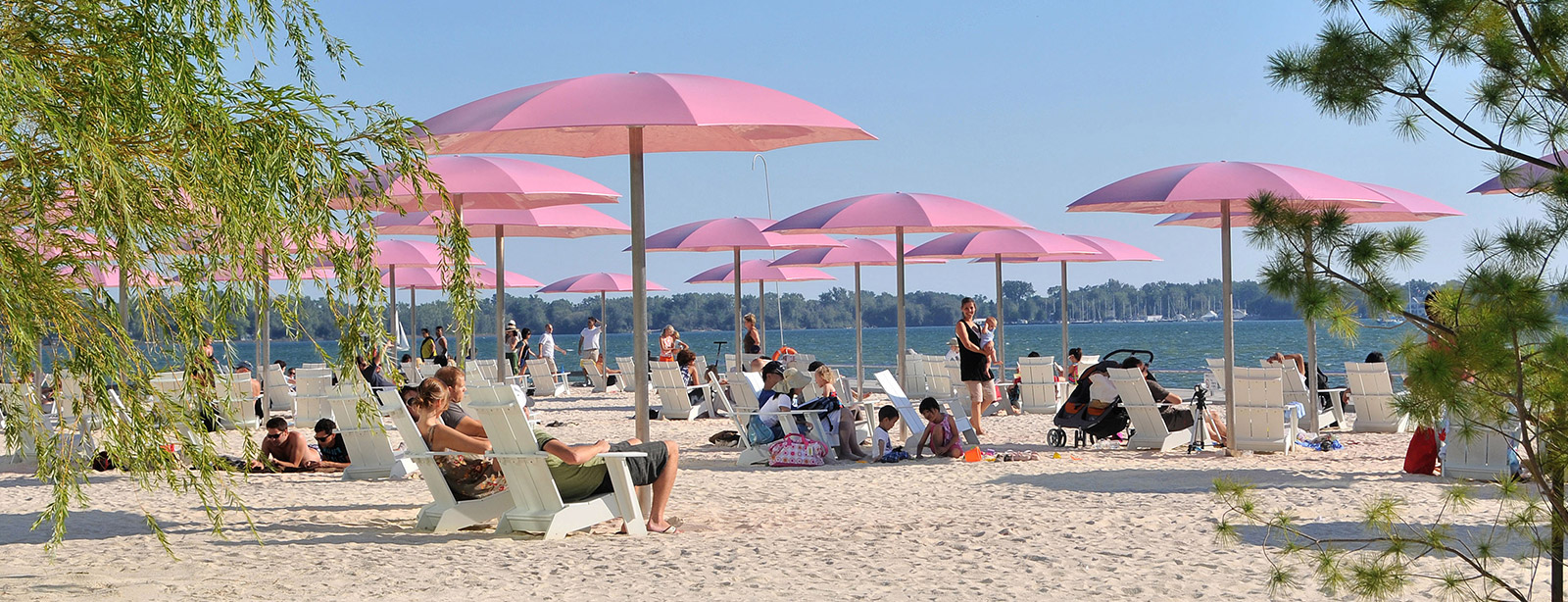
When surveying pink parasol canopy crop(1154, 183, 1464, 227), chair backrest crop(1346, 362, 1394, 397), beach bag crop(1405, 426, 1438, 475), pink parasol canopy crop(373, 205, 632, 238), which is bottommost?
beach bag crop(1405, 426, 1438, 475)

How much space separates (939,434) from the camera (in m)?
9.89

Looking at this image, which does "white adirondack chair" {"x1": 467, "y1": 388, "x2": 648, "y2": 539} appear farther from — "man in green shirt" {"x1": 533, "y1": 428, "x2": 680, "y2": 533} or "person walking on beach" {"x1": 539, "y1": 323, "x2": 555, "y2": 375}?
"person walking on beach" {"x1": 539, "y1": 323, "x2": 555, "y2": 375}

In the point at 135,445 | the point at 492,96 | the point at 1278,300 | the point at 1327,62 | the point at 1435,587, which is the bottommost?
the point at 1435,587

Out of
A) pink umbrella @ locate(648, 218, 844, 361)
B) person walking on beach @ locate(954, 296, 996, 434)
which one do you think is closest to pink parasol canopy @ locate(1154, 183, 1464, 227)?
person walking on beach @ locate(954, 296, 996, 434)

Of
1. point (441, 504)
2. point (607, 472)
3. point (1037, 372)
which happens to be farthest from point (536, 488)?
point (1037, 372)

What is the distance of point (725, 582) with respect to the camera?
5211mm

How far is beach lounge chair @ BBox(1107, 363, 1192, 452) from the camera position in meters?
10.0

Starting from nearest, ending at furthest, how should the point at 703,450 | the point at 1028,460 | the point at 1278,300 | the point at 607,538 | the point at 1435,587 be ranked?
the point at 1278,300
the point at 1435,587
the point at 607,538
the point at 1028,460
the point at 703,450

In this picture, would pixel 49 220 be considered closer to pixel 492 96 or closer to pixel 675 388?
pixel 492 96

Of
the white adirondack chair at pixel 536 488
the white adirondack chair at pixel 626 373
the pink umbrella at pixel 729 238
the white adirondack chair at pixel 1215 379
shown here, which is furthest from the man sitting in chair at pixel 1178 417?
the white adirondack chair at pixel 626 373

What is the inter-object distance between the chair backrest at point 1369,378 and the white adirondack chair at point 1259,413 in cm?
181

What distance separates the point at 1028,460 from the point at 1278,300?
610cm

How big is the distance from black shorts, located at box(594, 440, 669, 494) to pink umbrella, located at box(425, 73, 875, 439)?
1426 mm

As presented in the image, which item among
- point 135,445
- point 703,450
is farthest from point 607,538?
point 703,450
